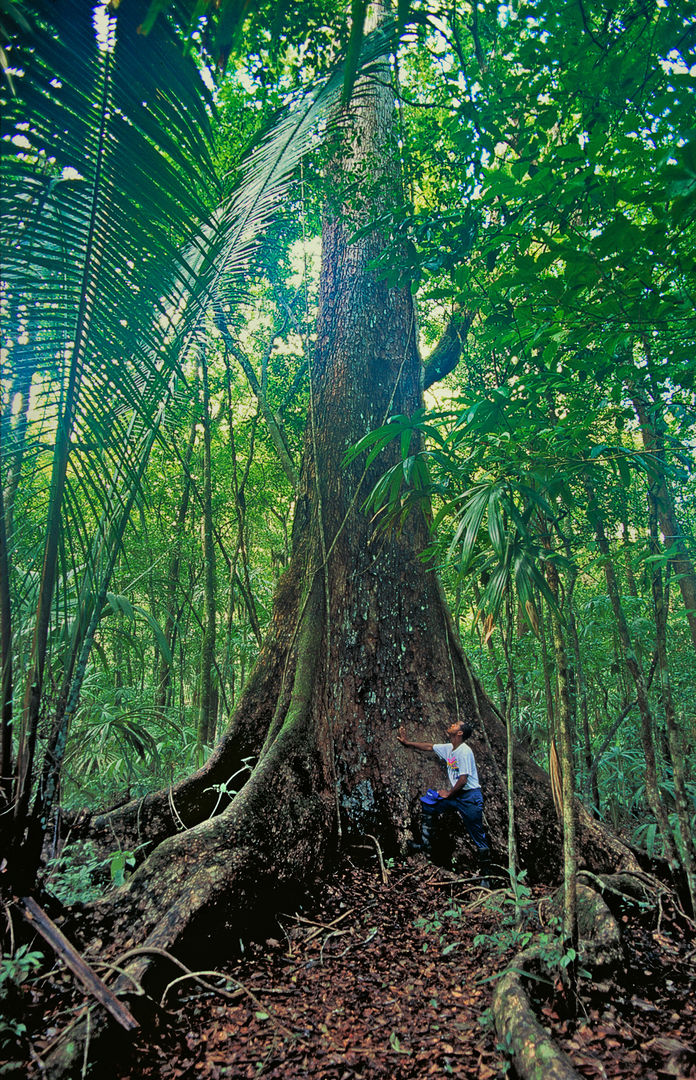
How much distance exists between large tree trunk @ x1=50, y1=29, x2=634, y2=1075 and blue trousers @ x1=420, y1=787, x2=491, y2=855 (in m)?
0.10

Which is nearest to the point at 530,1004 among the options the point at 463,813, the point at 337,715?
the point at 463,813

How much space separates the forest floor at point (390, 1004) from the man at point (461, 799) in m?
0.38

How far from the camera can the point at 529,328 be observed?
1.87 meters

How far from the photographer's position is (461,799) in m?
3.15

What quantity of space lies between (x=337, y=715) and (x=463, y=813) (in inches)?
35.4

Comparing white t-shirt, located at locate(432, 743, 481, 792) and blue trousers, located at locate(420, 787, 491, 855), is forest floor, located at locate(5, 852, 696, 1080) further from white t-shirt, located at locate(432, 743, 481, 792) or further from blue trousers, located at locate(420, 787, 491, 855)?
white t-shirt, located at locate(432, 743, 481, 792)

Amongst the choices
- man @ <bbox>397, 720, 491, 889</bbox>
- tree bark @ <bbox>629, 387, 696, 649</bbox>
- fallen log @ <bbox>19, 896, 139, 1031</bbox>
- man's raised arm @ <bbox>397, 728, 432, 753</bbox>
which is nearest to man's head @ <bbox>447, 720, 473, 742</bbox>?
man @ <bbox>397, 720, 491, 889</bbox>

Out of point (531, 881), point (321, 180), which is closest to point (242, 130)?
point (321, 180)

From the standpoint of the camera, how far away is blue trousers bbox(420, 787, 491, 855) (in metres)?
3.09

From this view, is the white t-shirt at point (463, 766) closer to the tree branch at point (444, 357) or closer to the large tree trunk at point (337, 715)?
the large tree trunk at point (337, 715)

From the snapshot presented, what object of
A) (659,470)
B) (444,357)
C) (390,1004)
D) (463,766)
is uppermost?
(444,357)

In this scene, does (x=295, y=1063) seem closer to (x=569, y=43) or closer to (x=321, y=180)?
(x=569, y=43)

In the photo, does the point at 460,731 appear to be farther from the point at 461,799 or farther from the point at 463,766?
the point at 461,799

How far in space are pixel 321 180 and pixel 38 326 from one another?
2.84 metres
